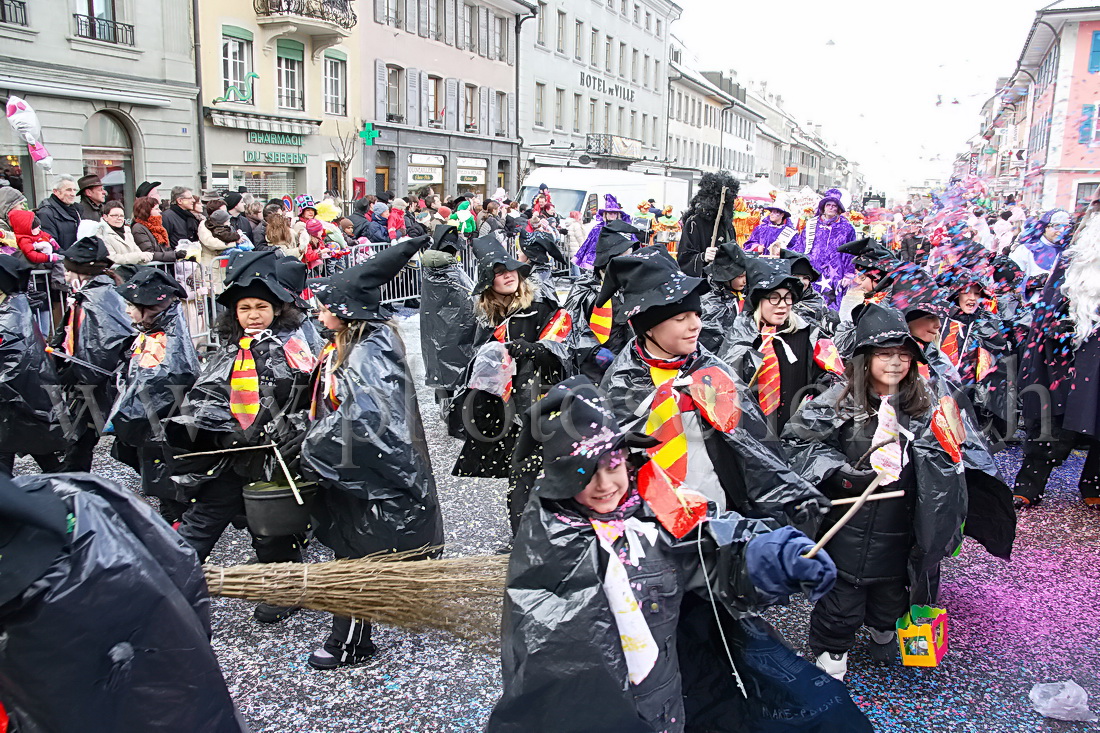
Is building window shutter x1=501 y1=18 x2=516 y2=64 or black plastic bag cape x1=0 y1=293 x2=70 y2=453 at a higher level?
building window shutter x1=501 y1=18 x2=516 y2=64

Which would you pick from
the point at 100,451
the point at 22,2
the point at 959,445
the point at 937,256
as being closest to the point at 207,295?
the point at 100,451

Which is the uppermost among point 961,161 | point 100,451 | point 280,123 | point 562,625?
point 280,123

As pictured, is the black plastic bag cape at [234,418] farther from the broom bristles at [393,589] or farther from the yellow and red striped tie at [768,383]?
the yellow and red striped tie at [768,383]

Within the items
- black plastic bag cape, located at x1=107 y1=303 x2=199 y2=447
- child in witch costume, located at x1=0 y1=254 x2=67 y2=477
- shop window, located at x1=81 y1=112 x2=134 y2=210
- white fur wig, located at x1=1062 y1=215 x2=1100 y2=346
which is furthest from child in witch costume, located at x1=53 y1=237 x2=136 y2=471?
shop window, located at x1=81 y1=112 x2=134 y2=210

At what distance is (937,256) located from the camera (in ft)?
20.3

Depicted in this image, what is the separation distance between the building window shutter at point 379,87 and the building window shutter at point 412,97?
139 cm

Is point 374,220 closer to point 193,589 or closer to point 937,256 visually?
point 937,256

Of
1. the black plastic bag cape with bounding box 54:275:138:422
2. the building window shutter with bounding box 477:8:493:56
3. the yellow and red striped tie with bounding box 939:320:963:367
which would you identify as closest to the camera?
the black plastic bag cape with bounding box 54:275:138:422

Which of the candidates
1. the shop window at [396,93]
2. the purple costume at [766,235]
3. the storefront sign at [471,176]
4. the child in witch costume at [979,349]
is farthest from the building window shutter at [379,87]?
the child in witch costume at [979,349]

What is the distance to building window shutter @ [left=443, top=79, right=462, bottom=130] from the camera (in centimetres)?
3036

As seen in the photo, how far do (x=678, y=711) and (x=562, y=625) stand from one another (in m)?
0.51

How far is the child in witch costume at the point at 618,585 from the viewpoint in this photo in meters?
2.37

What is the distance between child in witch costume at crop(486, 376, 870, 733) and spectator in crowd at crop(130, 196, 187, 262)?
7.92 meters

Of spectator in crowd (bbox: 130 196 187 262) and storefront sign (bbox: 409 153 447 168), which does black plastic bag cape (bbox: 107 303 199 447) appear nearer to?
spectator in crowd (bbox: 130 196 187 262)
